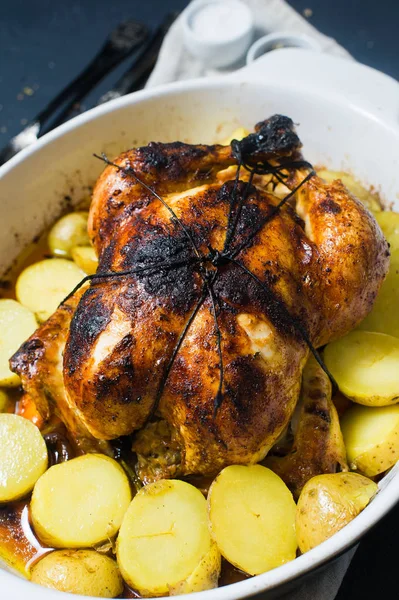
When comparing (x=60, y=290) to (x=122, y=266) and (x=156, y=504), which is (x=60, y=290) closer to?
(x=122, y=266)

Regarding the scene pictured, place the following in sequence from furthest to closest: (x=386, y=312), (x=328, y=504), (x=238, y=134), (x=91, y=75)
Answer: (x=91, y=75) < (x=238, y=134) < (x=386, y=312) < (x=328, y=504)

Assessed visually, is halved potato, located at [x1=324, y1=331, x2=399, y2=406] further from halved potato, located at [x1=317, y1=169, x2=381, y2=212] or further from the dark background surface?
the dark background surface

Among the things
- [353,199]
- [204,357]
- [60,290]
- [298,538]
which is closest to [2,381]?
[60,290]

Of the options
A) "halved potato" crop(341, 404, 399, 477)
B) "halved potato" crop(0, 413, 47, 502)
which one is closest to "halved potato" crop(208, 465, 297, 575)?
"halved potato" crop(341, 404, 399, 477)

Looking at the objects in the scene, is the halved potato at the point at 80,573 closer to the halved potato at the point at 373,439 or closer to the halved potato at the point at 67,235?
the halved potato at the point at 373,439

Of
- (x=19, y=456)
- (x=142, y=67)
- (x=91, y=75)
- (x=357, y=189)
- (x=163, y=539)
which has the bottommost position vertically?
(x=357, y=189)

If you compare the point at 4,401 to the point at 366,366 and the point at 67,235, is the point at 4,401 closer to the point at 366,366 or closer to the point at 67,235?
the point at 67,235

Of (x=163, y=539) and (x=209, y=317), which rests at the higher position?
(x=209, y=317)

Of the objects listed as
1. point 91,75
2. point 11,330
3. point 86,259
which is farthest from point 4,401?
point 91,75
